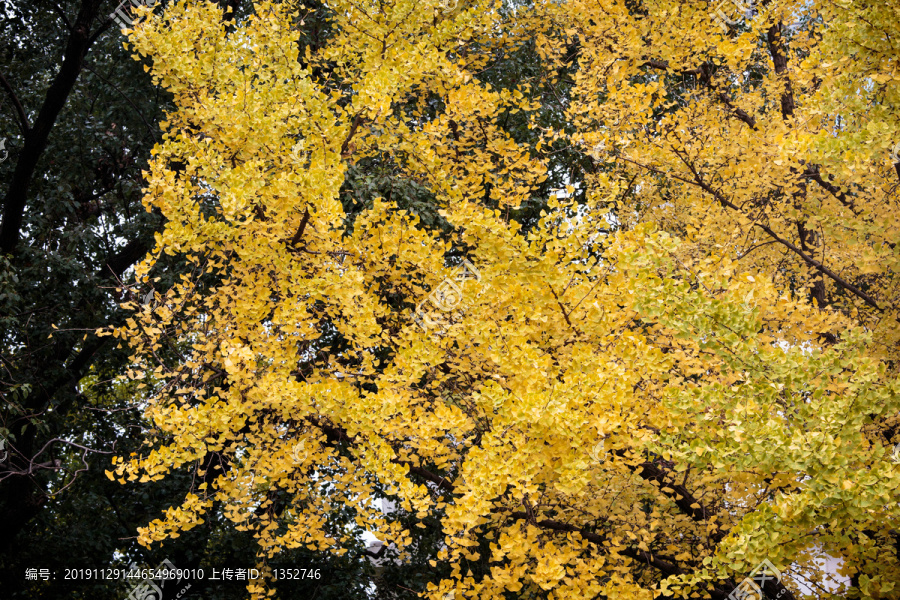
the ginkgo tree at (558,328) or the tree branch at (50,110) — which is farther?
the tree branch at (50,110)

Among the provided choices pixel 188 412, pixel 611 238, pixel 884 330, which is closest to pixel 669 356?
pixel 611 238

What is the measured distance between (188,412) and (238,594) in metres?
5.07

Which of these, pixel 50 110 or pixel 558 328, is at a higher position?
pixel 50 110

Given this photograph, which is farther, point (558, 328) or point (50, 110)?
point (50, 110)

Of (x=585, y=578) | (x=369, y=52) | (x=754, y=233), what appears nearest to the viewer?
(x=585, y=578)

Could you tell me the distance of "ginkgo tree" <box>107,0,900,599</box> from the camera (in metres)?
3.71

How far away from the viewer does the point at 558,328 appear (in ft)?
16.4

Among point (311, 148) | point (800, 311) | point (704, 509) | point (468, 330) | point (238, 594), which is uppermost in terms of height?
point (311, 148)

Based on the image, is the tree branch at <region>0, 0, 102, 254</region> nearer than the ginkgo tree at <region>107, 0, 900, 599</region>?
No

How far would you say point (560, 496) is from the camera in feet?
16.5

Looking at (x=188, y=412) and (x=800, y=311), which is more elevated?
(x=800, y=311)

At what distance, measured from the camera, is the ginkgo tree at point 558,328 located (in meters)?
3.71

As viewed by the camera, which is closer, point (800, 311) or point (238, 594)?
point (800, 311)

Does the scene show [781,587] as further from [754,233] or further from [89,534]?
[89,534]
